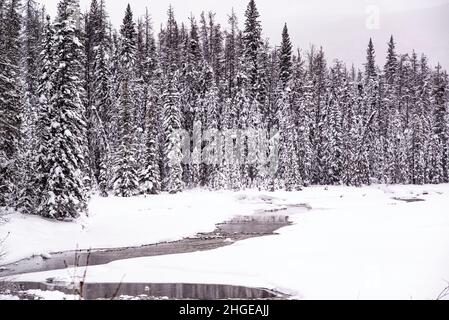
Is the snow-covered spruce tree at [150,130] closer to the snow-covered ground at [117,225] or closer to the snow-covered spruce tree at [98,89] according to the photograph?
the snow-covered spruce tree at [98,89]

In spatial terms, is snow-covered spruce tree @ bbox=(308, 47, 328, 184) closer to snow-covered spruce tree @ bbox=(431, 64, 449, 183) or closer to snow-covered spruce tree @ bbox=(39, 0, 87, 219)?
snow-covered spruce tree @ bbox=(431, 64, 449, 183)

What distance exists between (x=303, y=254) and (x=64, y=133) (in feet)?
48.8

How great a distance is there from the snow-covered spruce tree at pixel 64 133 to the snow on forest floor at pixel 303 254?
1296mm

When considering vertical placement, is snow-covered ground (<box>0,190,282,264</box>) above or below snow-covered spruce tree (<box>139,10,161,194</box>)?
below

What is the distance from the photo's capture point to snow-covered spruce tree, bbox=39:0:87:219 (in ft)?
79.2

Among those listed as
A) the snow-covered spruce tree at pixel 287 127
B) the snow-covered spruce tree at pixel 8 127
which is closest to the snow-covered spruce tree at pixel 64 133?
the snow-covered spruce tree at pixel 8 127

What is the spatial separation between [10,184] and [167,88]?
25358 mm

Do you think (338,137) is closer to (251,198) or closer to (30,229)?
(251,198)

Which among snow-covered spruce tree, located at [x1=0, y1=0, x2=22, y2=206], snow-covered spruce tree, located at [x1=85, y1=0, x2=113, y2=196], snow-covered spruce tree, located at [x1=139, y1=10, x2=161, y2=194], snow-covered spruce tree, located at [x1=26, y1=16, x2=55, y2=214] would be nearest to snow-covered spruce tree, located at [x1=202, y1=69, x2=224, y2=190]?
snow-covered spruce tree, located at [x1=139, y1=10, x2=161, y2=194]

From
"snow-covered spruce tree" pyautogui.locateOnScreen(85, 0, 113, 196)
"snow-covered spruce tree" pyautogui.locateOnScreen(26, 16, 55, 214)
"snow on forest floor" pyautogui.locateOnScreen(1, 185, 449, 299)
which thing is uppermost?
"snow-covered spruce tree" pyautogui.locateOnScreen(85, 0, 113, 196)

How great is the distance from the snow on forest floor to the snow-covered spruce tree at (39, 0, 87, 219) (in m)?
1.30

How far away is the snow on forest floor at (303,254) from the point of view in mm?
12086

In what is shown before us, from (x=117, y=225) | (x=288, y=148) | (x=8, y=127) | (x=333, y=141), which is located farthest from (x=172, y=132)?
(x=8, y=127)

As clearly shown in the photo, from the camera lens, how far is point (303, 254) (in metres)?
16.7
